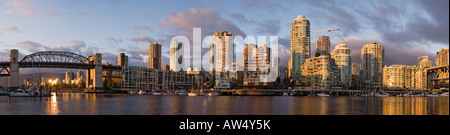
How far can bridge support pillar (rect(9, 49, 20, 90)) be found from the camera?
571 ft

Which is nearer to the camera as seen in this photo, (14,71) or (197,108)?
(197,108)

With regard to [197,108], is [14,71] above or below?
above

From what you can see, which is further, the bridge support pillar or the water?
the bridge support pillar

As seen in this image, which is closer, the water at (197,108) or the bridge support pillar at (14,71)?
the water at (197,108)

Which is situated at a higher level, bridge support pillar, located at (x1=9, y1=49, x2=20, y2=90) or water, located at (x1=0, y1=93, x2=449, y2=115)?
bridge support pillar, located at (x1=9, y1=49, x2=20, y2=90)

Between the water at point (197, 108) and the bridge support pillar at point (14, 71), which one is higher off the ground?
the bridge support pillar at point (14, 71)

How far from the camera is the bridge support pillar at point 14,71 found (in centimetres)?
17400

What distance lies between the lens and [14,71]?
7037 inches
